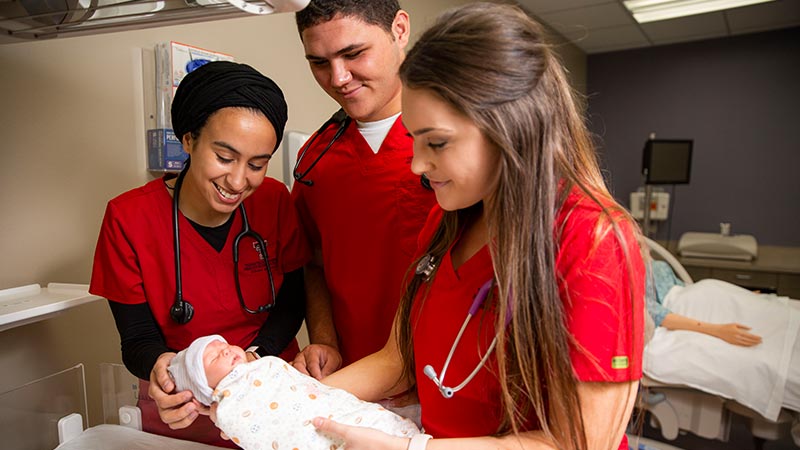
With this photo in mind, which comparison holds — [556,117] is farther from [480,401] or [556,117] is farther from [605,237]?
[480,401]

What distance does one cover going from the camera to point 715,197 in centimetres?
487

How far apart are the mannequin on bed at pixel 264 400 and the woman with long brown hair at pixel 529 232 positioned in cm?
9

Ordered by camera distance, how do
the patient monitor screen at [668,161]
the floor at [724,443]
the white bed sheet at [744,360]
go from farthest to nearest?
the patient monitor screen at [668,161] → the floor at [724,443] → the white bed sheet at [744,360]

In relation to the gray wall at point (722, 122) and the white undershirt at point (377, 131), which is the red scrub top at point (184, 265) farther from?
the gray wall at point (722, 122)

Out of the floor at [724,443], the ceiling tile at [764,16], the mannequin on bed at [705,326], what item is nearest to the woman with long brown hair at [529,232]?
the mannequin on bed at [705,326]

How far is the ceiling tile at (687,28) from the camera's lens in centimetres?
427

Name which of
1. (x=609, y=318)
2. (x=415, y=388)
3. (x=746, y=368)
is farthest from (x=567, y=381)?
(x=746, y=368)

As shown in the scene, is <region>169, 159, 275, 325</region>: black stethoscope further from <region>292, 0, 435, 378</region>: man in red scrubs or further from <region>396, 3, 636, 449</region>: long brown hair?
<region>396, 3, 636, 449</region>: long brown hair

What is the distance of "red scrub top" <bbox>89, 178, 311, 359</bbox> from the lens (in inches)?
44.5

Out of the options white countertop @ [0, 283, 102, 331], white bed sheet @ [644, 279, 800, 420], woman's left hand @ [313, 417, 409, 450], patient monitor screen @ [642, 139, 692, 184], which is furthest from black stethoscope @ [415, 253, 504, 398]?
patient monitor screen @ [642, 139, 692, 184]

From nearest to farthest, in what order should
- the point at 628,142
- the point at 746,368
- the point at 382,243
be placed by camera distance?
the point at 382,243, the point at 746,368, the point at 628,142

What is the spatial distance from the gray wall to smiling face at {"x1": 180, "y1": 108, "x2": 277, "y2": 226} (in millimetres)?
4132

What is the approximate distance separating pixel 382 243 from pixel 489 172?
0.58m

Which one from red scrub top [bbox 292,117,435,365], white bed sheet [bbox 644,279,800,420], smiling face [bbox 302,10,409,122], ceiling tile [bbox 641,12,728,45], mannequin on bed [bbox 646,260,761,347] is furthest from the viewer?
ceiling tile [bbox 641,12,728,45]
